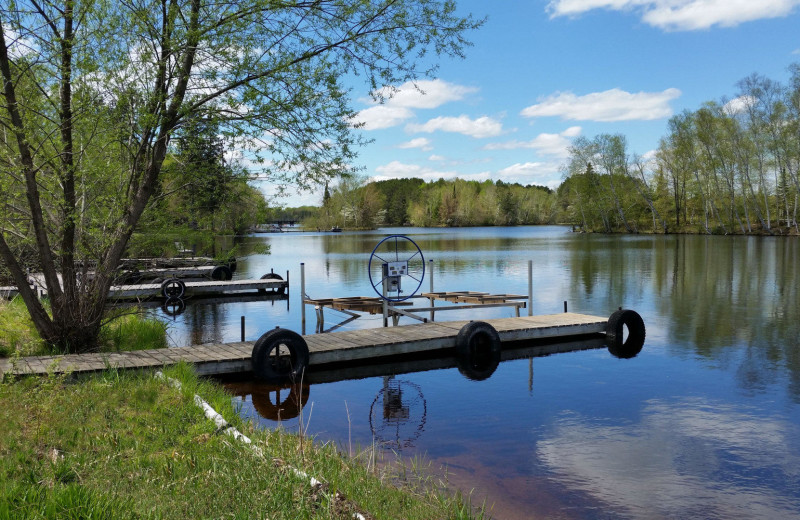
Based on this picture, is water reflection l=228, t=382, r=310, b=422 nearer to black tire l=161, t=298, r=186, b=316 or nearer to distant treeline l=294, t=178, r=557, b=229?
black tire l=161, t=298, r=186, b=316

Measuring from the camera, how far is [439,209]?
15038cm

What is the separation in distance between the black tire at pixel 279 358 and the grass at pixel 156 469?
10.5 feet

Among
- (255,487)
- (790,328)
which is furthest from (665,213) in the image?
(255,487)

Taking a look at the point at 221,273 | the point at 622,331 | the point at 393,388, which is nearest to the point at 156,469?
the point at 393,388

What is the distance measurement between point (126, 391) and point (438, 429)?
167 inches

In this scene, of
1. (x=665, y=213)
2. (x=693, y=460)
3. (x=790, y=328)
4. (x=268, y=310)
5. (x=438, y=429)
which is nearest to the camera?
(x=693, y=460)

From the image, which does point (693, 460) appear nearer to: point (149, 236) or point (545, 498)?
point (545, 498)

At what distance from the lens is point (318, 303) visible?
1739cm

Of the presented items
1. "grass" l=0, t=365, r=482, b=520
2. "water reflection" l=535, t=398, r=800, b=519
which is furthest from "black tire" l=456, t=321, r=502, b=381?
"grass" l=0, t=365, r=482, b=520

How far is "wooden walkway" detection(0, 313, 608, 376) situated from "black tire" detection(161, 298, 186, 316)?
1138 centimetres

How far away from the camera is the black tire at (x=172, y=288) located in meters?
25.1

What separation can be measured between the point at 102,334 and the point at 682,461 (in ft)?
32.8

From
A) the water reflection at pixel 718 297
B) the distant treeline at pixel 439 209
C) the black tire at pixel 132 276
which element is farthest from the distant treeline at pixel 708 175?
the black tire at pixel 132 276

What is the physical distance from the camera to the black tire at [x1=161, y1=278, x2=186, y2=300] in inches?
987
